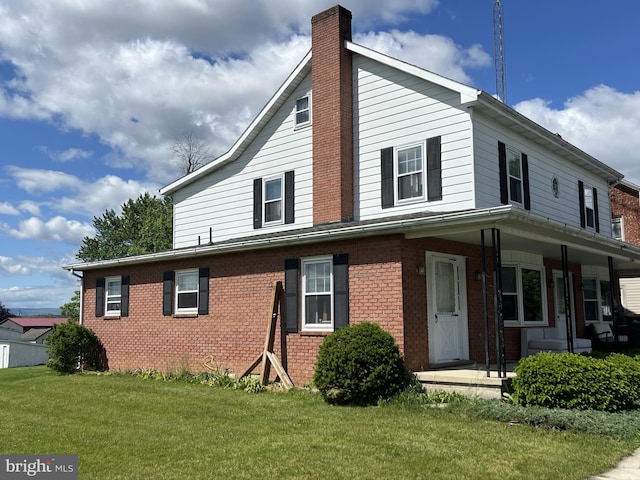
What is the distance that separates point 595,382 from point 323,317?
17.6 feet

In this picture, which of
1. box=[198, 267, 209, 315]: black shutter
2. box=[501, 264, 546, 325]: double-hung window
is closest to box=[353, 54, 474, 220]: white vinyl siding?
box=[501, 264, 546, 325]: double-hung window

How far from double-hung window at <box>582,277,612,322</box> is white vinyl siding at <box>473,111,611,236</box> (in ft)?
6.37

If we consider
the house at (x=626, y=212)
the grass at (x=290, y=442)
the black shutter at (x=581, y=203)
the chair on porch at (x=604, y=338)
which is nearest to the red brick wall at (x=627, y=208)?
the house at (x=626, y=212)

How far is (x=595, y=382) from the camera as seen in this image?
8.52 m

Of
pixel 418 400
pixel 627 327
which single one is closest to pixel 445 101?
pixel 418 400

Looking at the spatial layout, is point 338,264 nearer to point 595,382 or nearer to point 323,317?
point 323,317

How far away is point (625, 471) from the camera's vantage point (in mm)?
6094

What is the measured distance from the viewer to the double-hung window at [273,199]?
16.9m

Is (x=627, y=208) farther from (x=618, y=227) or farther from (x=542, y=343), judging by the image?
(x=542, y=343)

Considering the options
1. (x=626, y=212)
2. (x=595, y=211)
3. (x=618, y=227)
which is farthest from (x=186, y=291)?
(x=626, y=212)

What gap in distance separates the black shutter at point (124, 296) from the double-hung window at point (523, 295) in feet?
33.4

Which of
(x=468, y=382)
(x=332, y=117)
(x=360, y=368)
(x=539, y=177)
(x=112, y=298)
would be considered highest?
(x=332, y=117)

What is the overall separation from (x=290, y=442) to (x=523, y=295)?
8.88 metres
